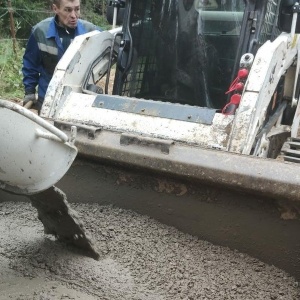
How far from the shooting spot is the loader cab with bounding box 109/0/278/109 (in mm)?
3574

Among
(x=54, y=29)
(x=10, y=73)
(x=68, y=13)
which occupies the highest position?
(x=68, y=13)

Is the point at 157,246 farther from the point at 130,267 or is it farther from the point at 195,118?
the point at 195,118

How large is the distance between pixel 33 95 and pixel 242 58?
2108mm

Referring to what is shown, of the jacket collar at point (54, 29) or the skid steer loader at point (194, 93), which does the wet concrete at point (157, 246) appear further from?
the jacket collar at point (54, 29)

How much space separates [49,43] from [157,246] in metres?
2.41

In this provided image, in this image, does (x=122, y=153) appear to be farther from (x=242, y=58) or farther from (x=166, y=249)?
(x=242, y=58)

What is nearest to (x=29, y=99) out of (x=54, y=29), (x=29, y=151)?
(x=54, y=29)

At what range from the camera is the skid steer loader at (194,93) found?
9.22 feet

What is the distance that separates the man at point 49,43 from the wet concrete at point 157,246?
164cm

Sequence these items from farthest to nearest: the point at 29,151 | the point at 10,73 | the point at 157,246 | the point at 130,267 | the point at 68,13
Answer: the point at 10,73 < the point at 68,13 < the point at 157,246 < the point at 130,267 < the point at 29,151

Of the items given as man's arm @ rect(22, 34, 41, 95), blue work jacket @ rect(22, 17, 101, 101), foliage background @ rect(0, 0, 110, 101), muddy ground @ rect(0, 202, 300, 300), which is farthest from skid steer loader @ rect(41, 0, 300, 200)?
foliage background @ rect(0, 0, 110, 101)

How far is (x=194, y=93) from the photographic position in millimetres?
3754

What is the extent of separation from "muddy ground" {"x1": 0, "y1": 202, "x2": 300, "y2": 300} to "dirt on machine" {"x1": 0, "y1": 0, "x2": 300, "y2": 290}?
117 mm

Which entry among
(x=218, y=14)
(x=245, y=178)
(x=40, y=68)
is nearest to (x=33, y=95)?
(x=40, y=68)
